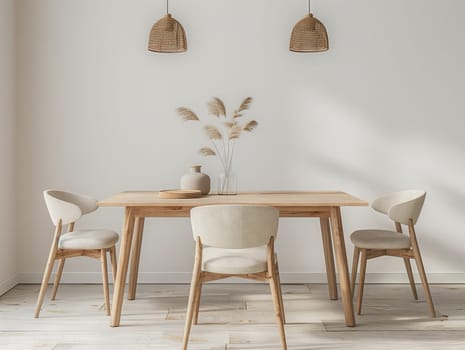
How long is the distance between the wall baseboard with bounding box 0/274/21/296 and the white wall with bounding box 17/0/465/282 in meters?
0.06

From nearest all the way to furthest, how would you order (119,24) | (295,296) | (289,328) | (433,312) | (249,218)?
(249,218), (289,328), (433,312), (295,296), (119,24)

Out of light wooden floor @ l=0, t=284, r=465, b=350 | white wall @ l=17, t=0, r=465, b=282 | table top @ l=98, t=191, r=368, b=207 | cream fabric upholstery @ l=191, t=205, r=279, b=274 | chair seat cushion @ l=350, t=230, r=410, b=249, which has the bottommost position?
light wooden floor @ l=0, t=284, r=465, b=350

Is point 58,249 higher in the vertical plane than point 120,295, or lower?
higher

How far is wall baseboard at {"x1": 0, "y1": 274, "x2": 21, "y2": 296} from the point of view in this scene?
144 inches

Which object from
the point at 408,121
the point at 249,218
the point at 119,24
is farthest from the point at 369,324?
the point at 119,24

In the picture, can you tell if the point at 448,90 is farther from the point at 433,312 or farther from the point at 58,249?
the point at 58,249

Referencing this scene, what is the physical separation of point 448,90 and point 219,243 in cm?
254

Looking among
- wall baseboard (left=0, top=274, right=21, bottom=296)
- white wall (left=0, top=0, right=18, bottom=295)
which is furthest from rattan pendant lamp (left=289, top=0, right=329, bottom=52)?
wall baseboard (left=0, top=274, right=21, bottom=296)

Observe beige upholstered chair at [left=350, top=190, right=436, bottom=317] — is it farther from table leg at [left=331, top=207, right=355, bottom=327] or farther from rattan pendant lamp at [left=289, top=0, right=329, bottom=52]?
rattan pendant lamp at [left=289, top=0, right=329, bottom=52]

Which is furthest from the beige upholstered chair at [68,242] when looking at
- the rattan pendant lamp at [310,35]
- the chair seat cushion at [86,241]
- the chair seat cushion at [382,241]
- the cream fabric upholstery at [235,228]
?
the rattan pendant lamp at [310,35]

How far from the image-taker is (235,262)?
8.46 ft

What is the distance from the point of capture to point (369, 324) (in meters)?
2.97

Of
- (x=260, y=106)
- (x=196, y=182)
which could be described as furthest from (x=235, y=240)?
(x=260, y=106)

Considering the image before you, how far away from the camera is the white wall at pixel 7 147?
3.73 meters
